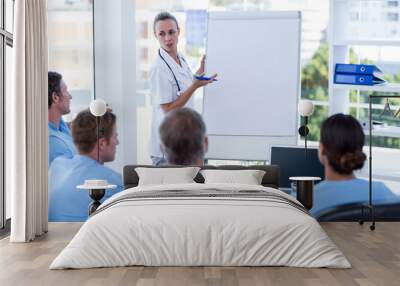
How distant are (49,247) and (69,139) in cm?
206

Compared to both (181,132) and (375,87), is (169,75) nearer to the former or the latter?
(181,132)

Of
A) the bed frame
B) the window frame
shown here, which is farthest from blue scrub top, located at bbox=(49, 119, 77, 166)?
the window frame

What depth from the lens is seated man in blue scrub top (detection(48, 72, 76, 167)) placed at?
8125 millimetres

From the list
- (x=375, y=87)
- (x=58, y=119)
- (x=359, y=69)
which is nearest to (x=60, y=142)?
(x=58, y=119)

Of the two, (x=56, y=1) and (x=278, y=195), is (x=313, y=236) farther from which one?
(x=56, y=1)

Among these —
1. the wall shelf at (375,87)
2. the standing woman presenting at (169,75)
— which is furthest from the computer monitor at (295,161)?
the standing woman presenting at (169,75)

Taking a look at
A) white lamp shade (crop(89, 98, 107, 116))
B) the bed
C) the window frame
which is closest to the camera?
the bed

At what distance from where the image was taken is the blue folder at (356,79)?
26.9ft

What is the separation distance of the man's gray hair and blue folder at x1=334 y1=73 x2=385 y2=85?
5.17 feet

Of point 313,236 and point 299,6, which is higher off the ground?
point 299,6

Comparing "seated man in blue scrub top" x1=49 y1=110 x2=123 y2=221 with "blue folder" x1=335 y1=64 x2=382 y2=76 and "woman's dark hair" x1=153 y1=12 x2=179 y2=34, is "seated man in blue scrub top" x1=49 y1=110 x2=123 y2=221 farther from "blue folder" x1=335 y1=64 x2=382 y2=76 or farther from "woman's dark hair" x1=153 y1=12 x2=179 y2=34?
"blue folder" x1=335 y1=64 x2=382 y2=76

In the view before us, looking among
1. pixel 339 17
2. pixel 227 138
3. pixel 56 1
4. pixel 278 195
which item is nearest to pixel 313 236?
pixel 278 195

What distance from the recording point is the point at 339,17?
814 cm

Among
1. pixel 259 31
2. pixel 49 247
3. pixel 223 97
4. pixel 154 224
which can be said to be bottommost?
pixel 49 247
